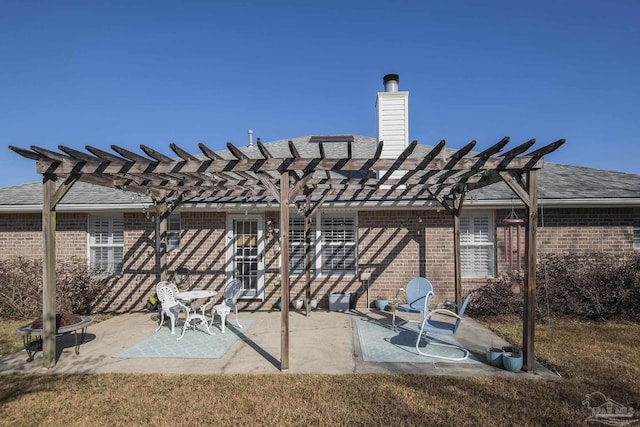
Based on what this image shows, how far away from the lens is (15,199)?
388 inches

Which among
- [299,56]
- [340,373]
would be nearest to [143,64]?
[299,56]

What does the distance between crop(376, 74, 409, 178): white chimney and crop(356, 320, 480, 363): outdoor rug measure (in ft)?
13.7

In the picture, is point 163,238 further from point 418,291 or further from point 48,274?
point 418,291

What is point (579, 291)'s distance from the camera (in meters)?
8.34

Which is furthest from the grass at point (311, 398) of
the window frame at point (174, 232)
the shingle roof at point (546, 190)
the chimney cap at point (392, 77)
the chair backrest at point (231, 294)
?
the chimney cap at point (392, 77)

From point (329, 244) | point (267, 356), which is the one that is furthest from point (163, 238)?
point (267, 356)

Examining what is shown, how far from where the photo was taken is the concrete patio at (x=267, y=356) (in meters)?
5.19

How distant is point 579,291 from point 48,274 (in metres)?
10.3

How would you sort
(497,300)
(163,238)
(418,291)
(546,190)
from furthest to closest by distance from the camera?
(546,190) < (163,238) < (497,300) < (418,291)

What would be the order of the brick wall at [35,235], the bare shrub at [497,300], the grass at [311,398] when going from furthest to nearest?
the brick wall at [35,235], the bare shrub at [497,300], the grass at [311,398]

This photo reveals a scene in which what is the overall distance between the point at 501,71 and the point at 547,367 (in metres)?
7.81

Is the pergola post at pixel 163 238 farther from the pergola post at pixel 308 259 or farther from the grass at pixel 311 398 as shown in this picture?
the grass at pixel 311 398

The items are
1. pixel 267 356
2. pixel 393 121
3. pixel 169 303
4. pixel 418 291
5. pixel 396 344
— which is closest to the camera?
pixel 267 356

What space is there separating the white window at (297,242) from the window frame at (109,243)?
177 inches
